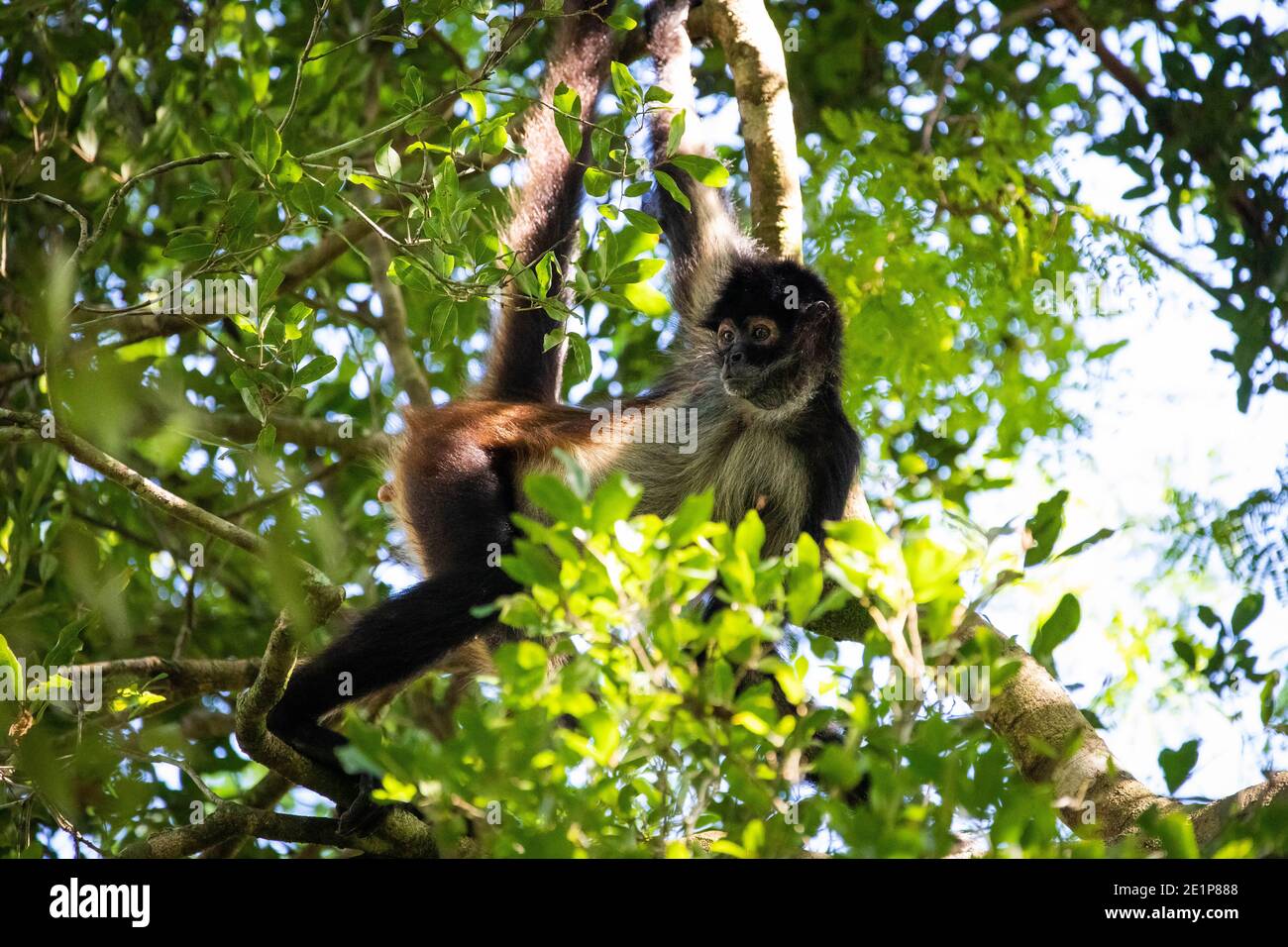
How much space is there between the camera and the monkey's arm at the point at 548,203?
4988mm

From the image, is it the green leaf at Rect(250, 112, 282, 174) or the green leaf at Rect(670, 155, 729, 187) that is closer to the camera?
the green leaf at Rect(250, 112, 282, 174)

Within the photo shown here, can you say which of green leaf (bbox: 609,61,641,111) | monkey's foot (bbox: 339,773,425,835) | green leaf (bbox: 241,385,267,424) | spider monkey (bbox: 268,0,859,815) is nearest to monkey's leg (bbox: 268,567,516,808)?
spider monkey (bbox: 268,0,859,815)

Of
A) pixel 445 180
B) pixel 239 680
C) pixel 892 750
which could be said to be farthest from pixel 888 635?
pixel 239 680

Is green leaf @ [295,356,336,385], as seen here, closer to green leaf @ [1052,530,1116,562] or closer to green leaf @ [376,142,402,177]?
green leaf @ [376,142,402,177]

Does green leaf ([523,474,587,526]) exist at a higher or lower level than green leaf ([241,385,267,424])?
lower

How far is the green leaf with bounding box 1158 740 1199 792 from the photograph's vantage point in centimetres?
262

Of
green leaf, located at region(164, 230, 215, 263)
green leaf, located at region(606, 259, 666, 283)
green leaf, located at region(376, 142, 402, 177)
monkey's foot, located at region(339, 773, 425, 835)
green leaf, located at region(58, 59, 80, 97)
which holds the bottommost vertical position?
monkey's foot, located at region(339, 773, 425, 835)

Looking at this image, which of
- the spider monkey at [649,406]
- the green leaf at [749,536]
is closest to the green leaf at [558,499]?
the green leaf at [749,536]

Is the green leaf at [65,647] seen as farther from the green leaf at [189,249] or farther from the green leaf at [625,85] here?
the green leaf at [625,85]

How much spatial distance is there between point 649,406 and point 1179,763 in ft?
10.3
